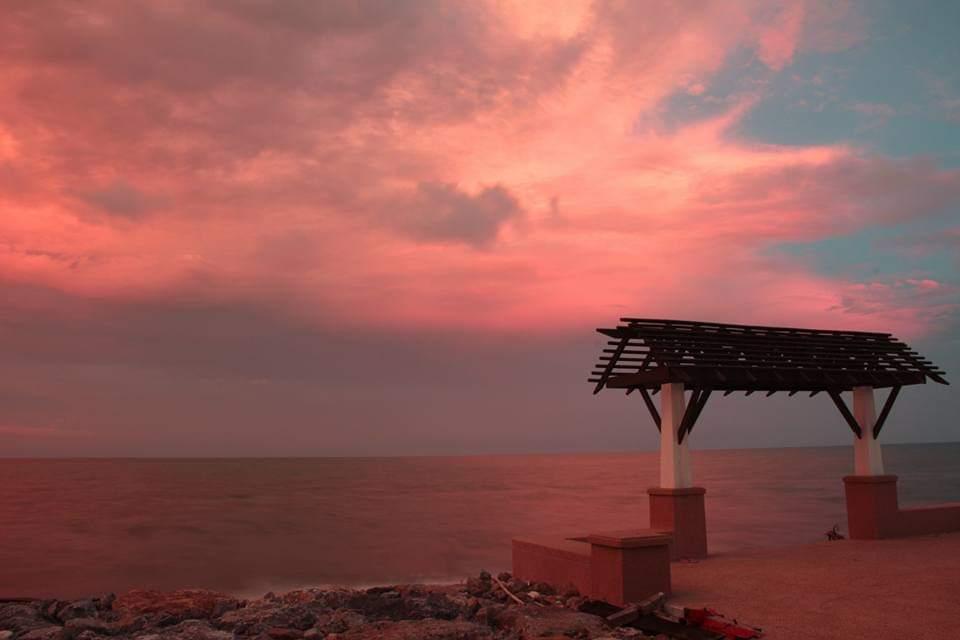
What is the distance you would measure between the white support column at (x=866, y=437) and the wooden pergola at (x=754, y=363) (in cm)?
11

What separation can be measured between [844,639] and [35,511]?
217 ft

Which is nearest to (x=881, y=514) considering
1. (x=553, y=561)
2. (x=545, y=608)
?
(x=553, y=561)

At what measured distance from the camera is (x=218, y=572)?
3008 cm

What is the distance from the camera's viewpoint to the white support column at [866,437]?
18.1 meters

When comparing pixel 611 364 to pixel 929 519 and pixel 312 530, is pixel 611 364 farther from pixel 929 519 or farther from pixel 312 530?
pixel 312 530

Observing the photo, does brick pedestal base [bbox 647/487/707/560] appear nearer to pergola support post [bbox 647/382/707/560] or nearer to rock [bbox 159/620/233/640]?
pergola support post [bbox 647/382/707/560]

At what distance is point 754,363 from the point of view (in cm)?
1581

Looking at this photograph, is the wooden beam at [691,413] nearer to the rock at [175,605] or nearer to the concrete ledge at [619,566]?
the concrete ledge at [619,566]

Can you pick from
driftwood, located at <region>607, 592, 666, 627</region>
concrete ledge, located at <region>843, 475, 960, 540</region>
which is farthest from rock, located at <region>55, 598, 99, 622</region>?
concrete ledge, located at <region>843, 475, 960, 540</region>

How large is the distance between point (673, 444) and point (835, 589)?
408 cm

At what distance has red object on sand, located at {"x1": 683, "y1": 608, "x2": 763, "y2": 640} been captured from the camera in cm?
920

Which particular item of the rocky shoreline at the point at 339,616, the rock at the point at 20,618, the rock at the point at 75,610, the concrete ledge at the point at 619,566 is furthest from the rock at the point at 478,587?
the rock at the point at 20,618

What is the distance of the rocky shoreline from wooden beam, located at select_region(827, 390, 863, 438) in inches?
366

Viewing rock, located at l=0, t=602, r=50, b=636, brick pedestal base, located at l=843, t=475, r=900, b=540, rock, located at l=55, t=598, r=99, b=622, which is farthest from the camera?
brick pedestal base, located at l=843, t=475, r=900, b=540
